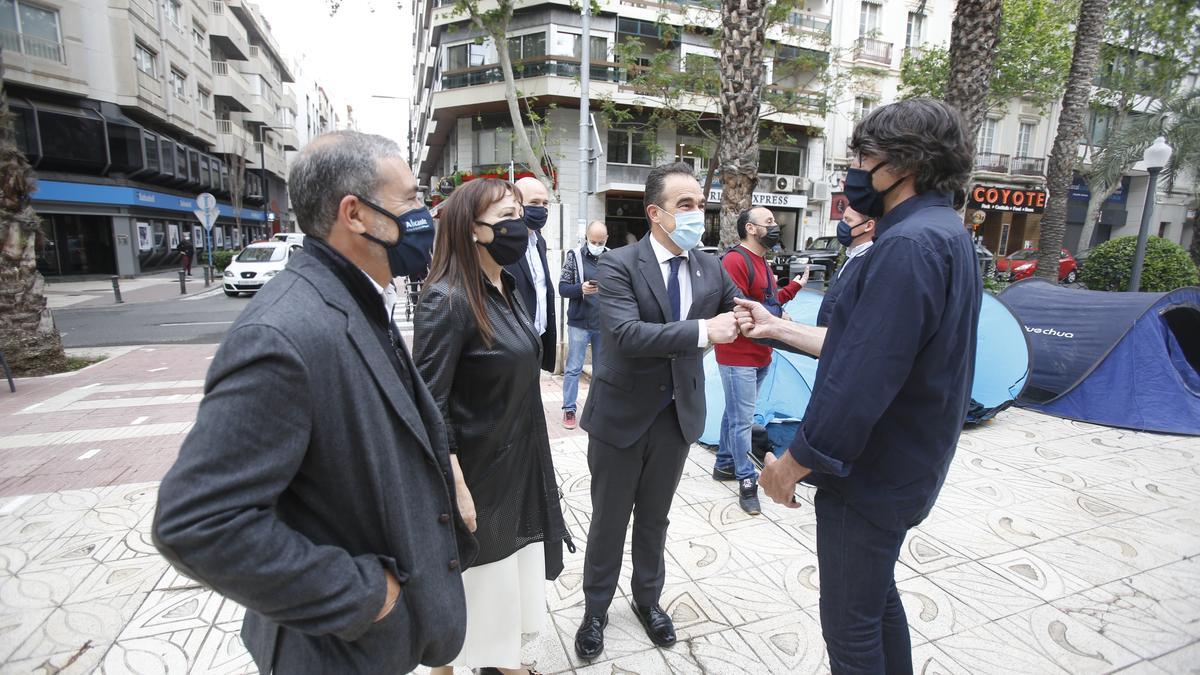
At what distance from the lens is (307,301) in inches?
45.8

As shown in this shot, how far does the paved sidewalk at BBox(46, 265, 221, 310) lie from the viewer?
15.9 m

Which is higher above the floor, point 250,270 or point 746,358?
point 746,358

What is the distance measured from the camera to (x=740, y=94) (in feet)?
24.1

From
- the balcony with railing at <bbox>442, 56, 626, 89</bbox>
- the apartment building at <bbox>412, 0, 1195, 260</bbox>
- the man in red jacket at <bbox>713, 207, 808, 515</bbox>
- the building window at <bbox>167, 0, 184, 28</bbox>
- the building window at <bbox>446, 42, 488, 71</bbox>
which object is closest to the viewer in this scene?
the man in red jacket at <bbox>713, 207, 808, 515</bbox>

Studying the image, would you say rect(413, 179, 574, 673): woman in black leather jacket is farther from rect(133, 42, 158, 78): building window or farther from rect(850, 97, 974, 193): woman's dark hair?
rect(133, 42, 158, 78): building window

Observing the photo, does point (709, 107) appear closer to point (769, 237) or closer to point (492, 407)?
point (769, 237)

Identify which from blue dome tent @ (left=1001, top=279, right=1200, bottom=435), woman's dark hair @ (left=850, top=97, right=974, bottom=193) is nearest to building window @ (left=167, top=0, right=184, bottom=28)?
woman's dark hair @ (left=850, top=97, right=974, bottom=193)

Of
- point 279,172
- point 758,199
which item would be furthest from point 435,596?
point 279,172

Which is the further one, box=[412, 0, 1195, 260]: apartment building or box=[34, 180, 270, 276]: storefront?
box=[412, 0, 1195, 260]: apartment building

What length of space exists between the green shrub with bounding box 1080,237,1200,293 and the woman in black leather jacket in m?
12.3

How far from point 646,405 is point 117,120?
1113 inches

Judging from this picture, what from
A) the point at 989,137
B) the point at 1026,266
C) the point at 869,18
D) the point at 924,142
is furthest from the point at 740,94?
the point at 989,137

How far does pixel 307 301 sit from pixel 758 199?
2607 centimetres

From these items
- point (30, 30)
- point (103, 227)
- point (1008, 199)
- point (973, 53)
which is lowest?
point (103, 227)
